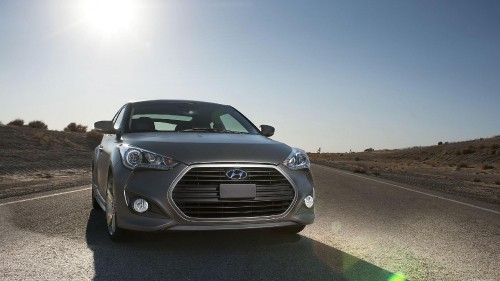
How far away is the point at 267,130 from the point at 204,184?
87.2 inches

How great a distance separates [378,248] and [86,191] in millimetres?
7046

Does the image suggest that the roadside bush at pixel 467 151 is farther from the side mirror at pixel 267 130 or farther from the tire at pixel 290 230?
the tire at pixel 290 230

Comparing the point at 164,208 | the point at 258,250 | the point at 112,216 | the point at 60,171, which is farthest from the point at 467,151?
the point at 164,208

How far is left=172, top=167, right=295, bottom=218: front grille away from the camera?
202 inches

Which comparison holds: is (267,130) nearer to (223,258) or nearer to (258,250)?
(258,250)

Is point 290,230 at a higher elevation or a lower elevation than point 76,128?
lower

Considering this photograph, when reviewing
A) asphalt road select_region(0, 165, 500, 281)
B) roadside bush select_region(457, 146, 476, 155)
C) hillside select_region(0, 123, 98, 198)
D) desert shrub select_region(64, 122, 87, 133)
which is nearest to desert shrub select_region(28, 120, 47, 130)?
desert shrub select_region(64, 122, 87, 133)

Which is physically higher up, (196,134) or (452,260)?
(196,134)

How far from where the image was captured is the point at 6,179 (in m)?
17.6

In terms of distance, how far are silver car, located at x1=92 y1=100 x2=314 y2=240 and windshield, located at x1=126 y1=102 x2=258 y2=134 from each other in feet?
2.60

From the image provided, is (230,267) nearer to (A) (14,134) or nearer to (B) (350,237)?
(B) (350,237)

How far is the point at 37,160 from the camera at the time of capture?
23.8m

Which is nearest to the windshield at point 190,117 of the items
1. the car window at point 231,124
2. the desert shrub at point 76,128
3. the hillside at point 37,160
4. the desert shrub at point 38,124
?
the car window at point 231,124

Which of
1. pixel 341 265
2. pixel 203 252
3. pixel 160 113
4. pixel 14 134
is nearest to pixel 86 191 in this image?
pixel 160 113
